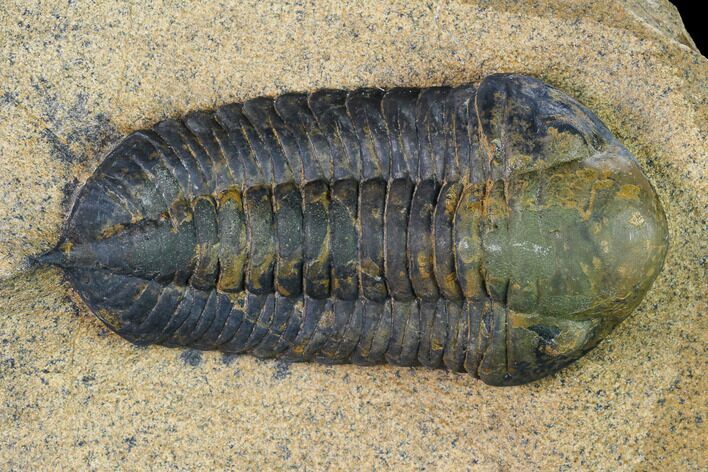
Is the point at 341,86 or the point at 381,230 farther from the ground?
the point at 341,86

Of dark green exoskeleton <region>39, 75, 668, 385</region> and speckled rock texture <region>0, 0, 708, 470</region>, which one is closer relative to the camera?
dark green exoskeleton <region>39, 75, 668, 385</region>

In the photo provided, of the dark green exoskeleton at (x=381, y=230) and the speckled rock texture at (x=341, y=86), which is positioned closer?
the dark green exoskeleton at (x=381, y=230)

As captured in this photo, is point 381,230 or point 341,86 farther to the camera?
point 341,86

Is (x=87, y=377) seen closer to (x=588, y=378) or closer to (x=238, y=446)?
(x=238, y=446)

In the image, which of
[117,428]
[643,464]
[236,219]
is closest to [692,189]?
[643,464]
